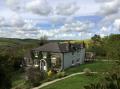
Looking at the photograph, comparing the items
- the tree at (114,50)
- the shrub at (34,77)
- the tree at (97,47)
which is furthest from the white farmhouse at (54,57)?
the tree at (97,47)

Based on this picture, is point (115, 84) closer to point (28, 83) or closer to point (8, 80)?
point (8, 80)

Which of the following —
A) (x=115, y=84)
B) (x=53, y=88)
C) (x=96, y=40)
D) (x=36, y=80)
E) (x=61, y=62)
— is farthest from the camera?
(x=96, y=40)

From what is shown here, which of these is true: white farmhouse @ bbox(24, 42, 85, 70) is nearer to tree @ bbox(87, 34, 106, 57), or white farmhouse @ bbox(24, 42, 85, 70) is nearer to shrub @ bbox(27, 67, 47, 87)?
shrub @ bbox(27, 67, 47, 87)

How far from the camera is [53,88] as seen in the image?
3228 centimetres

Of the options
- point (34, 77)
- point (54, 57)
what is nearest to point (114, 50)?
point (34, 77)

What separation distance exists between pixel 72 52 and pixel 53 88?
90.4 ft

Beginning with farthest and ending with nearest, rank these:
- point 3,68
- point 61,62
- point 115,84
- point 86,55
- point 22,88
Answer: point 86,55
point 61,62
point 22,88
point 3,68
point 115,84

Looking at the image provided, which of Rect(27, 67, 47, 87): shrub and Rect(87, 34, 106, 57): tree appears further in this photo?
Rect(87, 34, 106, 57): tree

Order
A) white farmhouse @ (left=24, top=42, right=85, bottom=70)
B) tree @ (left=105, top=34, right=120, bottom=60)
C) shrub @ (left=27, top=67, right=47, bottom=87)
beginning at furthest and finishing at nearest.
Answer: white farmhouse @ (left=24, top=42, right=85, bottom=70) → shrub @ (left=27, top=67, right=47, bottom=87) → tree @ (left=105, top=34, right=120, bottom=60)

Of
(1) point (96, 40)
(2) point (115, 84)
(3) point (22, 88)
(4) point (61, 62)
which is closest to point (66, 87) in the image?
(3) point (22, 88)

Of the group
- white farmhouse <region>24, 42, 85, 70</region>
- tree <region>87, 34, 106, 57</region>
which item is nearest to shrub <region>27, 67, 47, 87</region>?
white farmhouse <region>24, 42, 85, 70</region>

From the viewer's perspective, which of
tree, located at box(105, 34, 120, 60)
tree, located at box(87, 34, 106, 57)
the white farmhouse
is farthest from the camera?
tree, located at box(87, 34, 106, 57)

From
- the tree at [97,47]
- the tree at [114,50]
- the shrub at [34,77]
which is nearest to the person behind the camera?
the tree at [114,50]

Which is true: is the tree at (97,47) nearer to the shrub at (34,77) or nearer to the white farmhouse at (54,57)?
the white farmhouse at (54,57)
